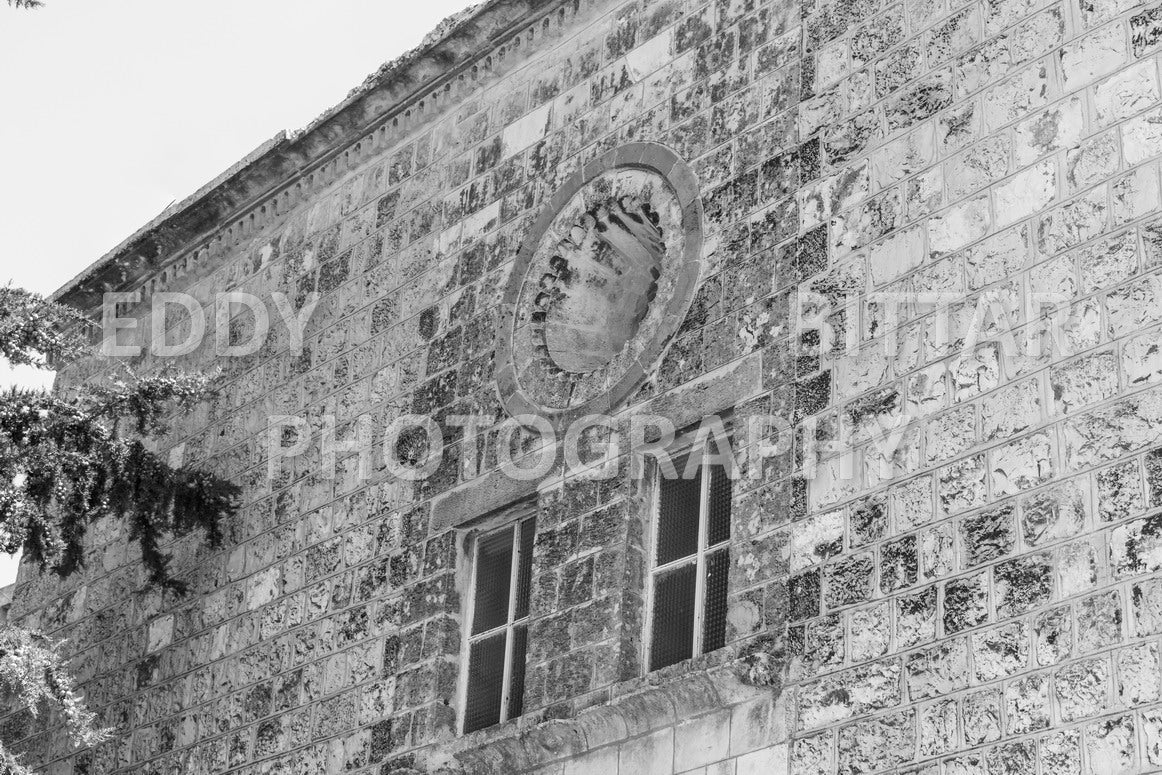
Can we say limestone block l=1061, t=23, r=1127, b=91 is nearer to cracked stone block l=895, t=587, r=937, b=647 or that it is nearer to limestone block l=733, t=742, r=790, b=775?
cracked stone block l=895, t=587, r=937, b=647

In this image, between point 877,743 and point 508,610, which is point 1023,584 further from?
point 508,610

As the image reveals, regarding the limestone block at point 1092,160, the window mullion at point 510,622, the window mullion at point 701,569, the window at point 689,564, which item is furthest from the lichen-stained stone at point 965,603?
the window mullion at point 510,622

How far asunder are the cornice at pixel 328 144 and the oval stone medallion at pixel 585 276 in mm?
1310

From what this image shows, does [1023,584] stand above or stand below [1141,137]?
below

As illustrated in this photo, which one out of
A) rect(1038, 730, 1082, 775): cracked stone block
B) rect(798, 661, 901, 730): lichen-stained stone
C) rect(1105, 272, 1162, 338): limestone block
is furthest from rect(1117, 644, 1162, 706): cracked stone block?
rect(1105, 272, 1162, 338): limestone block

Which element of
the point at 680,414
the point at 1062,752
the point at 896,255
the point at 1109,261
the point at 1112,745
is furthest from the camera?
the point at 680,414

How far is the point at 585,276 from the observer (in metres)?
9.91

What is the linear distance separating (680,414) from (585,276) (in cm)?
134

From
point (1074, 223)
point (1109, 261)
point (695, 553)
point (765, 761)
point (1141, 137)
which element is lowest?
point (765, 761)

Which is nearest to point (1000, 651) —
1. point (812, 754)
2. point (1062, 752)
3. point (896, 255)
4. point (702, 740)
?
point (1062, 752)

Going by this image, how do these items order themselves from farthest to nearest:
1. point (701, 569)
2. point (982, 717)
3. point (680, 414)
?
1. point (680, 414)
2. point (701, 569)
3. point (982, 717)

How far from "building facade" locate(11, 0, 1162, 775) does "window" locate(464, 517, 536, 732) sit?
0.02 meters

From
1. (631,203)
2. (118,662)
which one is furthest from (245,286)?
(631,203)

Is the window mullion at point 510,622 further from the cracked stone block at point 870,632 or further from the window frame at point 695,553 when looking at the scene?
the cracked stone block at point 870,632
